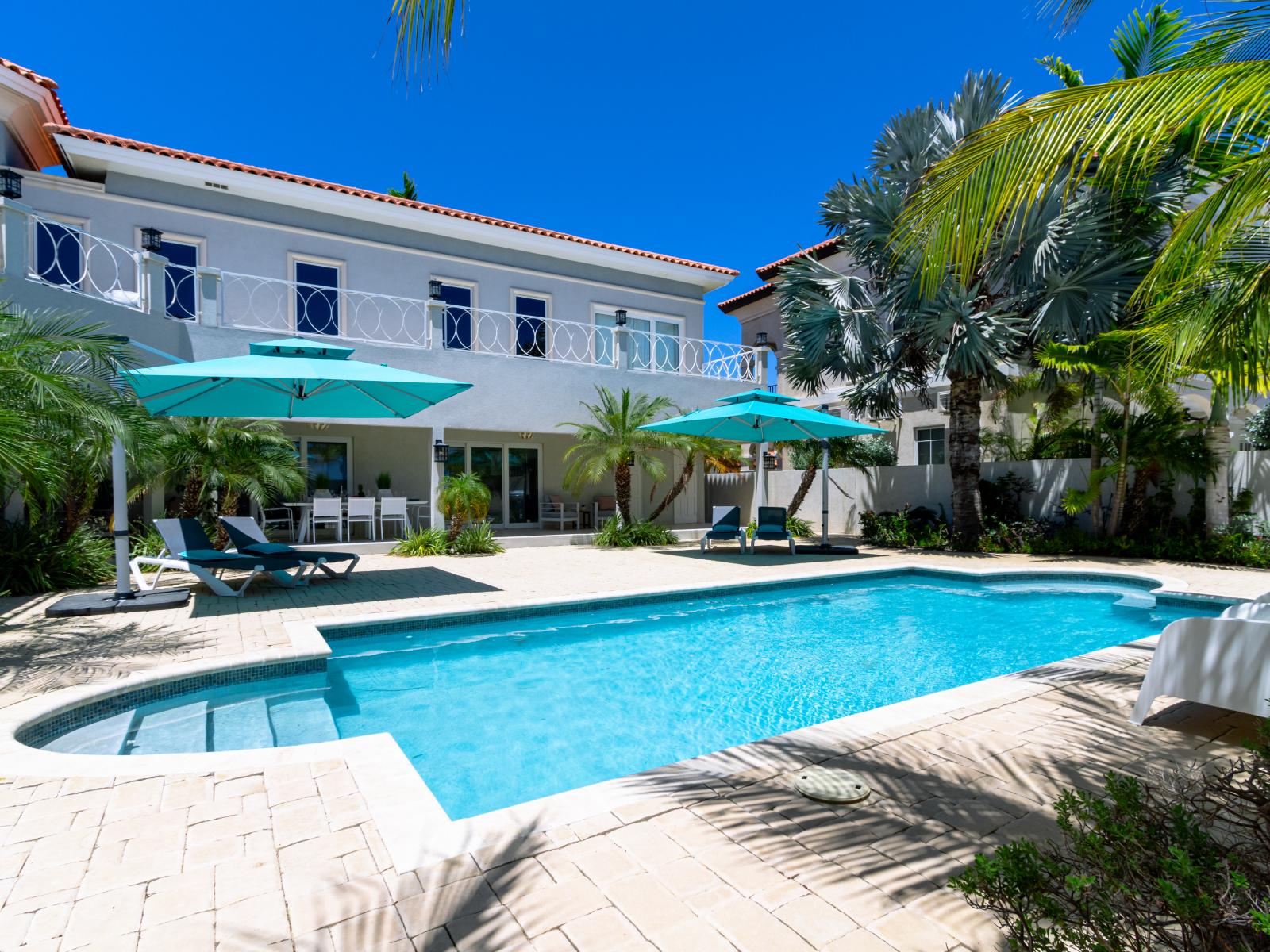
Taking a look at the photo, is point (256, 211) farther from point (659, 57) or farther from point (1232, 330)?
point (1232, 330)

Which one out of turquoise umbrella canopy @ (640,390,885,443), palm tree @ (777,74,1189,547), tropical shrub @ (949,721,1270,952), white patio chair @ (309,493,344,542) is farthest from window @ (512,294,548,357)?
tropical shrub @ (949,721,1270,952)

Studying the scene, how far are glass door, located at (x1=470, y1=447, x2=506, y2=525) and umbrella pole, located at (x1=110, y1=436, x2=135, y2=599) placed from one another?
1006cm

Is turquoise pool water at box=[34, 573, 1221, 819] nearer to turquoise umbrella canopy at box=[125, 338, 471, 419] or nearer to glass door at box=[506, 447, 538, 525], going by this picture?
turquoise umbrella canopy at box=[125, 338, 471, 419]

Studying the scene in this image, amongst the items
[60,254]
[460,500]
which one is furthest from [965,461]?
[60,254]

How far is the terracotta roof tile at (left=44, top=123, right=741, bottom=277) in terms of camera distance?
1275 cm

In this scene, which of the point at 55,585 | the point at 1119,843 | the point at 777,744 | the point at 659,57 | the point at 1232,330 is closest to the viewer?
the point at 1119,843

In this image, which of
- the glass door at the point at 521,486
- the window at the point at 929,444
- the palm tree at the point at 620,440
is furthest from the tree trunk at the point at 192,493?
the window at the point at 929,444

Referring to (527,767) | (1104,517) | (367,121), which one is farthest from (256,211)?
(1104,517)

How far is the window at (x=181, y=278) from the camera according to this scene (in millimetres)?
13609

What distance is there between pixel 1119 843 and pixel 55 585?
38.5 feet

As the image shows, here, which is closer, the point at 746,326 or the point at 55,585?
the point at 55,585

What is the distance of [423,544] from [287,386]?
188 inches

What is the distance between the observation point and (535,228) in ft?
56.6

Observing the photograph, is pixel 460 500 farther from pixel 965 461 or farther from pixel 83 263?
pixel 965 461
